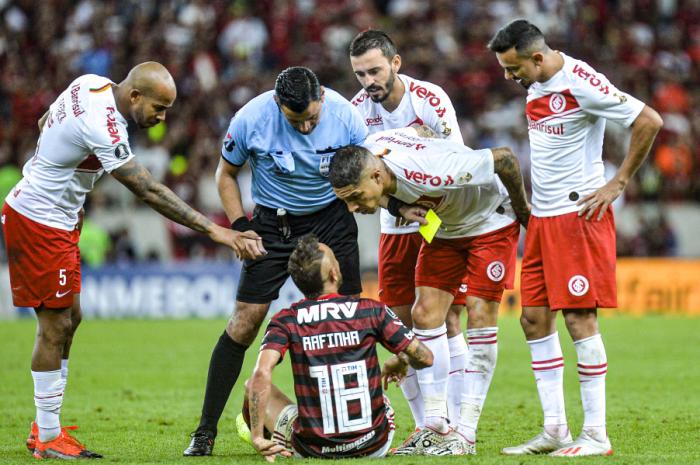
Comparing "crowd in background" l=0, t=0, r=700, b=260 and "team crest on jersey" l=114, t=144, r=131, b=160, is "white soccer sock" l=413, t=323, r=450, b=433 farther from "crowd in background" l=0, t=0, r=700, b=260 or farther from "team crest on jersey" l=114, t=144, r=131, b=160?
"crowd in background" l=0, t=0, r=700, b=260

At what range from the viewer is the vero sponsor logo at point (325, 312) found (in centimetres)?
672

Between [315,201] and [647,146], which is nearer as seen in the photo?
[647,146]

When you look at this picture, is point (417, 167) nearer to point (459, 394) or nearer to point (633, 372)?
point (459, 394)

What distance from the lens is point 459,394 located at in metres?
8.46

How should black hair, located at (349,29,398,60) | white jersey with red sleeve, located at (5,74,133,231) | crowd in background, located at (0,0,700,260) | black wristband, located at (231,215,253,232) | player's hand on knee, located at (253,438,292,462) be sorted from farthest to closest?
crowd in background, located at (0,0,700,260), black hair, located at (349,29,398,60), black wristband, located at (231,215,253,232), white jersey with red sleeve, located at (5,74,133,231), player's hand on knee, located at (253,438,292,462)

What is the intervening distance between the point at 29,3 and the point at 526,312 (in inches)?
846

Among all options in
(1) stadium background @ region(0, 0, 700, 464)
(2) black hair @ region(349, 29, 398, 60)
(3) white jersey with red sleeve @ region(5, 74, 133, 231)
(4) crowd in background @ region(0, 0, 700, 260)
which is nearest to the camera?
(3) white jersey with red sleeve @ region(5, 74, 133, 231)

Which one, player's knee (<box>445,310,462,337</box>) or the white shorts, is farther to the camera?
player's knee (<box>445,310,462,337</box>)

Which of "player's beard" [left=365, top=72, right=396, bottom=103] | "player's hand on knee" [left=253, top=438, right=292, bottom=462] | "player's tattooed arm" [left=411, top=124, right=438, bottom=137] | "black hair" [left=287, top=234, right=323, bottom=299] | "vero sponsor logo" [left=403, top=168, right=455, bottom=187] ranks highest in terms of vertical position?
"player's beard" [left=365, top=72, right=396, bottom=103]

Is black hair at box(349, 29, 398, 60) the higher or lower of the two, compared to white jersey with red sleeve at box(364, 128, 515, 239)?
higher

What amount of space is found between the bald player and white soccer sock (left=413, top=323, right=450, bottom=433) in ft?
4.64

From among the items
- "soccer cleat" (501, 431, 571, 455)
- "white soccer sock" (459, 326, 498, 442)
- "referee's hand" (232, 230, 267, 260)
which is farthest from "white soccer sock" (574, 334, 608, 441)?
"referee's hand" (232, 230, 267, 260)

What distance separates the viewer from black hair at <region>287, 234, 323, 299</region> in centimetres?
676

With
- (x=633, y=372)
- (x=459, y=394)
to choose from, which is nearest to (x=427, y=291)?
(x=459, y=394)
